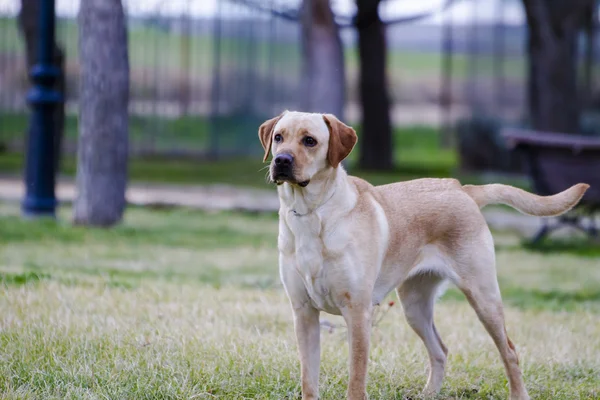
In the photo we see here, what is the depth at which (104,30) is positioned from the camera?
10.8 metres

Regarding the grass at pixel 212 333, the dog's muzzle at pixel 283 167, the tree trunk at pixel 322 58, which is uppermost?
the tree trunk at pixel 322 58

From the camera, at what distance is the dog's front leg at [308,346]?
14.3 feet

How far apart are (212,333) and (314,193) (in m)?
1.61

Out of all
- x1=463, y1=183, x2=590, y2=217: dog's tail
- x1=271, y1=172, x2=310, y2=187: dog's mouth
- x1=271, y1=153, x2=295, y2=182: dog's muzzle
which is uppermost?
x1=271, y1=153, x2=295, y2=182: dog's muzzle

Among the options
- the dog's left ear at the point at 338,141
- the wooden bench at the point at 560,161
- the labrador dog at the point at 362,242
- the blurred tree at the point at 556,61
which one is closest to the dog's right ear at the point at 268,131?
the labrador dog at the point at 362,242

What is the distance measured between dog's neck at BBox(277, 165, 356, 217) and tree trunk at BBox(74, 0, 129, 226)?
687cm

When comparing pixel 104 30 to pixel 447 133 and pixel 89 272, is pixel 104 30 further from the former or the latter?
pixel 447 133

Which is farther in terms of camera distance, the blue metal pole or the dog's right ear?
the blue metal pole

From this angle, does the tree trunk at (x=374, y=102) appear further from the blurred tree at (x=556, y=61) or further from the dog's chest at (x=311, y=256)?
the dog's chest at (x=311, y=256)

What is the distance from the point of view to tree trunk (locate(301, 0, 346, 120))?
13.0 metres

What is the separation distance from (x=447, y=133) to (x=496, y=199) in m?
20.5

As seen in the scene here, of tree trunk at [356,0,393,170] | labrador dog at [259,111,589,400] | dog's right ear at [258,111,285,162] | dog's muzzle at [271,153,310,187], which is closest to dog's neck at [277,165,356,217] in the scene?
labrador dog at [259,111,589,400]

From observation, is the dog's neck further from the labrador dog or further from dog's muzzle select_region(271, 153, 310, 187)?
dog's muzzle select_region(271, 153, 310, 187)

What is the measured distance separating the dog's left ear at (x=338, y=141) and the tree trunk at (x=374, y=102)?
15.3m
